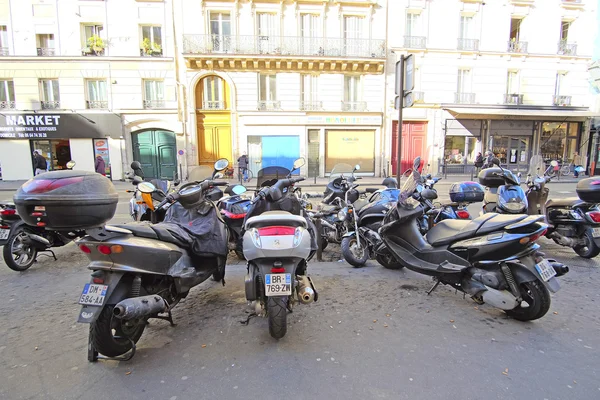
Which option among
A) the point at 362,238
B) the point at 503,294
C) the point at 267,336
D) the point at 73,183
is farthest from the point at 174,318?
the point at 503,294

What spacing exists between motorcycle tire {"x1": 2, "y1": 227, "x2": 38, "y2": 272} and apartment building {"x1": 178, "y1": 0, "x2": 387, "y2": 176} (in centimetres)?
1509

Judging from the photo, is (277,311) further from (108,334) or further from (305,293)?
(108,334)

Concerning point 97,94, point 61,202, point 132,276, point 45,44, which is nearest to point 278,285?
point 132,276

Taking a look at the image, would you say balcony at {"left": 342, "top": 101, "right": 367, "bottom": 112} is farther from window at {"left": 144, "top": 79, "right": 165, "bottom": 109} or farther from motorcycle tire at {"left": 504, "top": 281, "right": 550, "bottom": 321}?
motorcycle tire at {"left": 504, "top": 281, "right": 550, "bottom": 321}

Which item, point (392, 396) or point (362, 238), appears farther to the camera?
point (362, 238)

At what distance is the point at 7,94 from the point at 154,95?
797 cm

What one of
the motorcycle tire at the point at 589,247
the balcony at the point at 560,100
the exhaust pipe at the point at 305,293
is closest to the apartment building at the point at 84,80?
the exhaust pipe at the point at 305,293

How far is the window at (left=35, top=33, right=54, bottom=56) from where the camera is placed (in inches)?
720

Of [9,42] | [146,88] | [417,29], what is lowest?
[146,88]

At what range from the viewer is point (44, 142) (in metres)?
19.2

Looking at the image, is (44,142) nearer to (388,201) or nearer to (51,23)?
(51,23)

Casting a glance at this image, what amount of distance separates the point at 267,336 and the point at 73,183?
1929mm

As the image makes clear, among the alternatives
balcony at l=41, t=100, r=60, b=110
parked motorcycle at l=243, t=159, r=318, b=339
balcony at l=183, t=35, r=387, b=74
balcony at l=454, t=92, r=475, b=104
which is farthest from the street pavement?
balcony at l=454, t=92, r=475, b=104

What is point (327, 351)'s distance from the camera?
2713mm
